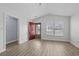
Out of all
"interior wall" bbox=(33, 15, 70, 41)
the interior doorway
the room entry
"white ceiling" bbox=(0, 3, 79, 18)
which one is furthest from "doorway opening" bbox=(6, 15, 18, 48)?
the interior doorway

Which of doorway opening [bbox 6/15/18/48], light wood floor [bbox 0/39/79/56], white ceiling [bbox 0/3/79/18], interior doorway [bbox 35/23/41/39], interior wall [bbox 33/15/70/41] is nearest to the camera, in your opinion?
white ceiling [bbox 0/3/79/18]

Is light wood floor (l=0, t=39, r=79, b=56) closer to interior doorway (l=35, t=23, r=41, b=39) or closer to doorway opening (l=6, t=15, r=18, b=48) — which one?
doorway opening (l=6, t=15, r=18, b=48)

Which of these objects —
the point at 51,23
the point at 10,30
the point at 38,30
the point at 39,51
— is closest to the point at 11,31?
the point at 10,30

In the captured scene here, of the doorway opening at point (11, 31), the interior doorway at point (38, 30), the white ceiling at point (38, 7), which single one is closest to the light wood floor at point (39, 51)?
the doorway opening at point (11, 31)

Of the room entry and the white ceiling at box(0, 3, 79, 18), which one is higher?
the white ceiling at box(0, 3, 79, 18)

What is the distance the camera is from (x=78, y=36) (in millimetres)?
5914

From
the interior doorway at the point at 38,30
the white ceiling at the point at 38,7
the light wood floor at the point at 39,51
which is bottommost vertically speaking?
the light wood floor at the point at 39,51

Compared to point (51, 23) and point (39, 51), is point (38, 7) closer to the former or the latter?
point (39, 51)

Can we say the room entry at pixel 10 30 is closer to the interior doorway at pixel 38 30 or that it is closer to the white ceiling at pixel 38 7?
the white ceiling at pixel 38 7

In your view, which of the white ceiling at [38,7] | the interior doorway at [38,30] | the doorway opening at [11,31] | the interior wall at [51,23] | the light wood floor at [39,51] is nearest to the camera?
the white ceiling at [38,7]

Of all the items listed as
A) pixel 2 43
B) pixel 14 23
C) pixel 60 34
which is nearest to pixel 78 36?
pixel 60 34

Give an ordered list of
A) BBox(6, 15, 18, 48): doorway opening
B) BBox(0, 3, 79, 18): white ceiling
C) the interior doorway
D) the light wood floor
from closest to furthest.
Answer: BBox(0, 3, 79, 18): white ceiling → the light wood floor → BBox(6, 15, 18, 48): doorway opening → the interior doorway

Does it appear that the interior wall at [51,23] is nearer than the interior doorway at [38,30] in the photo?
Yes

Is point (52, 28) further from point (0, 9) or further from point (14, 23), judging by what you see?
point (0, 9)
